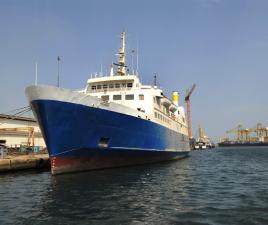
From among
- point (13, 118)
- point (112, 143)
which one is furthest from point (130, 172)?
point (13, 118)

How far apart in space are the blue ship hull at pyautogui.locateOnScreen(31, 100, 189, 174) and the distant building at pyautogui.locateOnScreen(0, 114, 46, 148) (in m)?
15.2

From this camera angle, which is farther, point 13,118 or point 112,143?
point 13,118

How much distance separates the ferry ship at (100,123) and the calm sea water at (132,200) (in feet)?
6.79

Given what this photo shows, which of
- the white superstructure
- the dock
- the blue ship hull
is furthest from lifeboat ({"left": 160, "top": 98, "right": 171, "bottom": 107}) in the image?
the dock

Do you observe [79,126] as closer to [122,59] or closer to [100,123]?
[100,123]

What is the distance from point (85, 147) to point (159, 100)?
13.2 m

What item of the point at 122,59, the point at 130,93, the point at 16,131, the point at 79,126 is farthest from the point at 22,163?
the point at 122,59

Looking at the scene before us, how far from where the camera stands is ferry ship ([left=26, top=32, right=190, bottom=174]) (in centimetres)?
2180

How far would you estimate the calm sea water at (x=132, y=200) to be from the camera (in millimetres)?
12000

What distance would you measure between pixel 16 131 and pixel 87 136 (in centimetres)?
1887

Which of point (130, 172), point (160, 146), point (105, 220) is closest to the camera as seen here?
point (105, 220)

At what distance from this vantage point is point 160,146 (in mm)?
33094

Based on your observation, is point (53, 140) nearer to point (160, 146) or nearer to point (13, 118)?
point (160, 146)

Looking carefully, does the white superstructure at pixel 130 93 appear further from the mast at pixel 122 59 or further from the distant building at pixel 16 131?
the distant building at pixel 16 131
